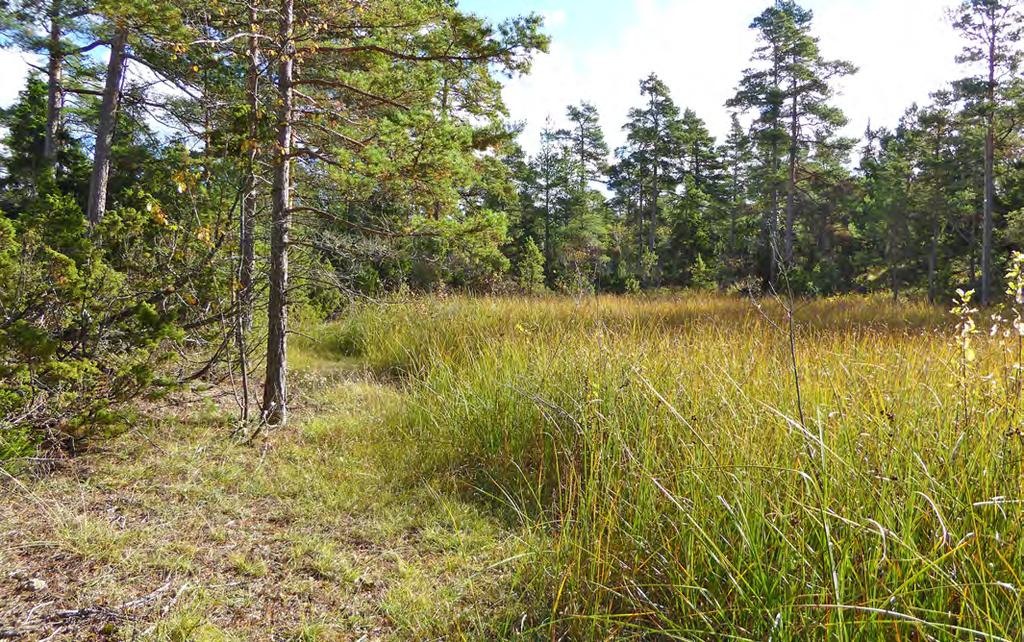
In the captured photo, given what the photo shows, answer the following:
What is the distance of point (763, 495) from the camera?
1894 mm

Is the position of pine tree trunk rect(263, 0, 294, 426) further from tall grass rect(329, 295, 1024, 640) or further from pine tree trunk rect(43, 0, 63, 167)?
pine tree trunk rect(43, 0, 63, 167)

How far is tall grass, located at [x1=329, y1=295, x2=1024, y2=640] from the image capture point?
4.81 ft

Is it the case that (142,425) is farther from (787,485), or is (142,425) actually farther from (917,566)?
(917,566)

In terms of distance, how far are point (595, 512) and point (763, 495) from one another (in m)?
0.59

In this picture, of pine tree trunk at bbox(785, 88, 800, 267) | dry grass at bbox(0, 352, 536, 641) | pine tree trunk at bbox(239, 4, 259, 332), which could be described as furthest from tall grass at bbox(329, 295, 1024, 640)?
pine tree trunk at bbox(785, 88, 800, 267)

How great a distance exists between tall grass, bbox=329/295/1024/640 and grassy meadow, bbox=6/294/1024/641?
0.01 meters

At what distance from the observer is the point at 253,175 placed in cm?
392

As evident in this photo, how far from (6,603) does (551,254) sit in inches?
1177

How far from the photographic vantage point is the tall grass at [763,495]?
1.47 meters

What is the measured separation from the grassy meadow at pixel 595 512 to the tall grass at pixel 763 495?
1 cm

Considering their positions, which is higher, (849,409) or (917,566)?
(849,409)

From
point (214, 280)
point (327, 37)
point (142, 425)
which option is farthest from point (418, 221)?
point (142, 425)

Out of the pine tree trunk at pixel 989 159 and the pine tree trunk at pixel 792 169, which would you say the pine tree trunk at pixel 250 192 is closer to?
the pine tree trunk at pixel 989 159

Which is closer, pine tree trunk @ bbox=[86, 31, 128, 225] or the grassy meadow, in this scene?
the grassy meadow
